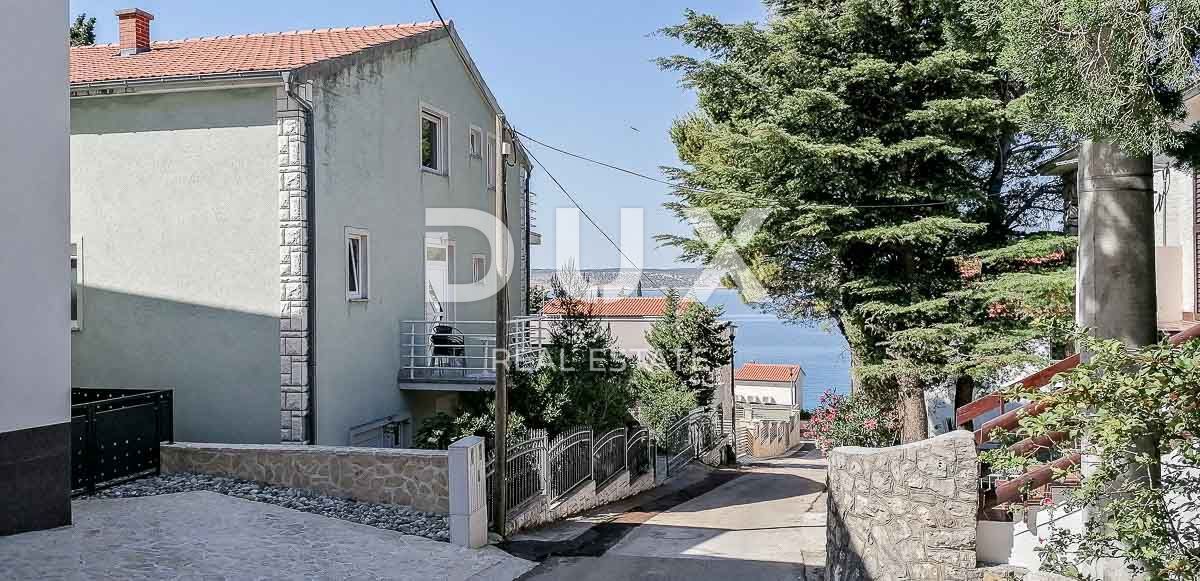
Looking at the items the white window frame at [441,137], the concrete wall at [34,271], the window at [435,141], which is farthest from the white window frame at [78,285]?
the window at [435,141]

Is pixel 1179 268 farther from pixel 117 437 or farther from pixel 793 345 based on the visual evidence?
pixel 793 345

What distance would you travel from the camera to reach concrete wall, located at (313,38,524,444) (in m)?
13.8

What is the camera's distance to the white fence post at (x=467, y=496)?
35.1ft

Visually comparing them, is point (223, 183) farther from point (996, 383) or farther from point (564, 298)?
point (996, 383)

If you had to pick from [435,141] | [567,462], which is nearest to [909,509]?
[567,462]

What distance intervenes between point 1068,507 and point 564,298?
11575 millimetres

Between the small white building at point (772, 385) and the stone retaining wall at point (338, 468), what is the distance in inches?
1867

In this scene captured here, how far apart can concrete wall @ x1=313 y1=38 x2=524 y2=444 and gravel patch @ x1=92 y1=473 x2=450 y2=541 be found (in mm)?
1995

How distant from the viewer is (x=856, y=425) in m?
17.1

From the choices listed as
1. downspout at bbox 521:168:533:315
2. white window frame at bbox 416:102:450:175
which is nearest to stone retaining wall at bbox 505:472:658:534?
downspout at bbox 521:168:533:315

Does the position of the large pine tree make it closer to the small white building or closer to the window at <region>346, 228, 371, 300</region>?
the window at <region>346, 228, 371, 300</region>

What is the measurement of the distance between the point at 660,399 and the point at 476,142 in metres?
8.63

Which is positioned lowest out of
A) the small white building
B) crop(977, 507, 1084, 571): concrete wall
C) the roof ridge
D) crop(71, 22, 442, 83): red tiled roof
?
the small white building

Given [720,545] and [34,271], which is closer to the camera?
[34,271]
